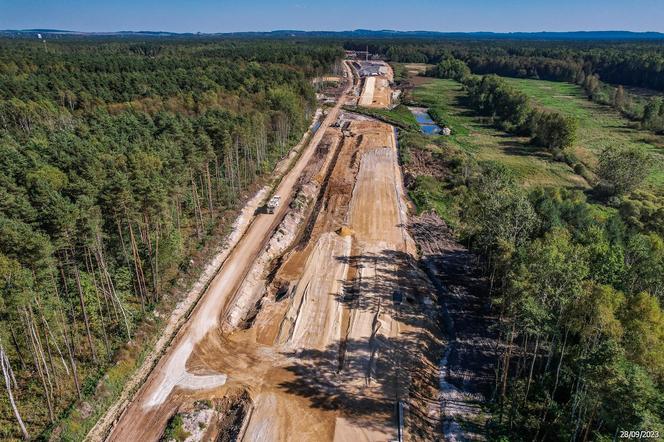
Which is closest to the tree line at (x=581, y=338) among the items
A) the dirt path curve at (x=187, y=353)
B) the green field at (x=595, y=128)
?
the dirt path curve at (x=187, y=353)

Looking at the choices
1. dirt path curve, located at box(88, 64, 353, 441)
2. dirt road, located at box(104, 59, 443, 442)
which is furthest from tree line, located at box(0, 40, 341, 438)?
dirt road, located at box(104, 59, 443, 442)

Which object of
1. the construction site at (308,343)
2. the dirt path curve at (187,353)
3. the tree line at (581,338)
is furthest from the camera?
the construction site at (308,343)

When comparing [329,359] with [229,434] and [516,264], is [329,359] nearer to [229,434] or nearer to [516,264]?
→ [229,434]

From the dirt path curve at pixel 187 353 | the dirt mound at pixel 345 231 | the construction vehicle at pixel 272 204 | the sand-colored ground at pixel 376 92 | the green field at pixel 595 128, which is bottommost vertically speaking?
the dirt path curve at pixel 187 353

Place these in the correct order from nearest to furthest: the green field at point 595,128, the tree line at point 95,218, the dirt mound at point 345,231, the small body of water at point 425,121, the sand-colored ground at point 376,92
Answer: the tree line at point 95,218
the dirt mound at point 345,231
the green field at point 595,128
the small body of water at point 425,121
the sand-colored ground at point 376,92

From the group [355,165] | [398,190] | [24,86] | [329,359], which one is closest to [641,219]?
[398,190]

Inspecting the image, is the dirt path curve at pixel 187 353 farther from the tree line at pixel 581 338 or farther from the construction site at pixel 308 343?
the tree line at pixel 581 338
